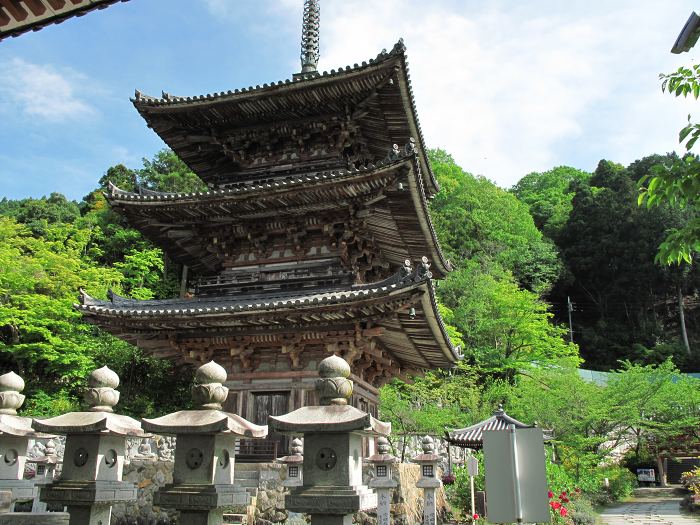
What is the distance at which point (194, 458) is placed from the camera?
559 centimetres

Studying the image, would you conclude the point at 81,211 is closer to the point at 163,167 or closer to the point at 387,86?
the point at 163,167

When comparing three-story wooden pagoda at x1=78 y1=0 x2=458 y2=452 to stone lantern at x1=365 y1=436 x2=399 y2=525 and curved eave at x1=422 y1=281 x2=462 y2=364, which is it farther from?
stone lantern at x1=365 y1=436 x2=399 y2=525

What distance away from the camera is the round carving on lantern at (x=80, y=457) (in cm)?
599

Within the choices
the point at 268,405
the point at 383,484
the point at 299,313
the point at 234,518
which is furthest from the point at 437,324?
the point at 234,518

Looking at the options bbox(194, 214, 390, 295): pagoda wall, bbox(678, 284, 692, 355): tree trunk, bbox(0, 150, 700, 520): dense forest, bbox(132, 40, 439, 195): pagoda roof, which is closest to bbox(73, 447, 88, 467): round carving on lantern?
bbox(194, 214, 390, 295): pagoda wall

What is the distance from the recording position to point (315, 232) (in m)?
13.4

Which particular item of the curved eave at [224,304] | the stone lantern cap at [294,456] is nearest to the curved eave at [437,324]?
the curved eave at [224,304]

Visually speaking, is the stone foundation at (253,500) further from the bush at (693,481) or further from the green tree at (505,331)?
the green tree at (505,331)

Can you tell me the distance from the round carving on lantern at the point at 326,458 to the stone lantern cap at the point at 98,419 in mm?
2343

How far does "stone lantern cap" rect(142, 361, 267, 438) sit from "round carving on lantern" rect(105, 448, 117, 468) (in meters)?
0.95

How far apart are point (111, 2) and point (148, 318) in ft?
26.2

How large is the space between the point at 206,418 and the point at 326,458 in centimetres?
133

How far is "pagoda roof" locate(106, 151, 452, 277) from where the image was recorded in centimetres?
1176

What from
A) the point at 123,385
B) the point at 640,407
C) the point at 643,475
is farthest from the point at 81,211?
the point at 643,475
